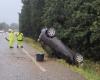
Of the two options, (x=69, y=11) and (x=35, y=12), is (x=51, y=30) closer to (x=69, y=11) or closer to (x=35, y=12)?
(x=69, y=11)

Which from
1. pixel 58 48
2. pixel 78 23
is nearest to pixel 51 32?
pixel 58 48

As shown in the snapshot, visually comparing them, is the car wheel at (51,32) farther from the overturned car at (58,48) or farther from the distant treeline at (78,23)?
the distant treeline at (78,23)

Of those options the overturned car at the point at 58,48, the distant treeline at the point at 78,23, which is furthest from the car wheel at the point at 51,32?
the distant treeline at the point at 78,23

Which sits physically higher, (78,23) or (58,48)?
(78,23)

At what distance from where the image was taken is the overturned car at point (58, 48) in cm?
2262

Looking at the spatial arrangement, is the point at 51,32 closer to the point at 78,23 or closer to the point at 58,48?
the point at 58,48

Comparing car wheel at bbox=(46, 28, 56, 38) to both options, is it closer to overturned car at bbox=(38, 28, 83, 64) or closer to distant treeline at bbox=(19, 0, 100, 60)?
overturned car at bbox=(38, 28, 83, 64)

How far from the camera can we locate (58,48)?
80.8ft

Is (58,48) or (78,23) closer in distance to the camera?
(58,48)

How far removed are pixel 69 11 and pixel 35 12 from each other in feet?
57.1

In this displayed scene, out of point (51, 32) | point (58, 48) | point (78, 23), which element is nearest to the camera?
point (58, 48)

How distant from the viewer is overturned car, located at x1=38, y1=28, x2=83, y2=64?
74.2ft

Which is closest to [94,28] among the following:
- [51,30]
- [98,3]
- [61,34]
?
[98,3]

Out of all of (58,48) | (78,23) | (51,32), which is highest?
(78,23)
